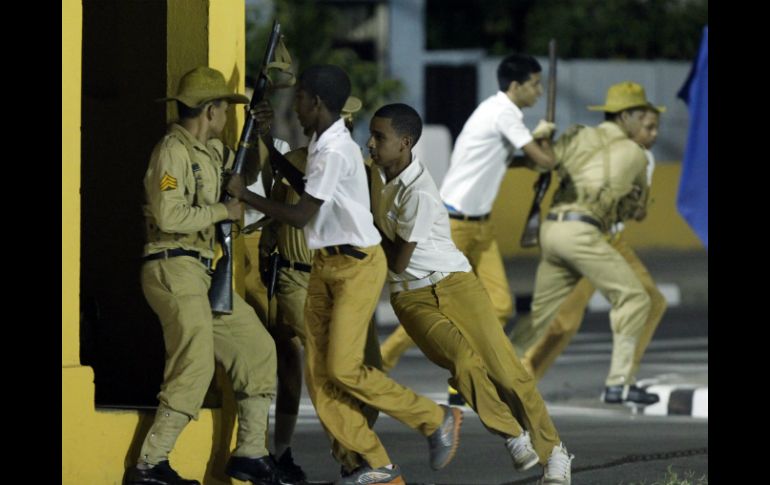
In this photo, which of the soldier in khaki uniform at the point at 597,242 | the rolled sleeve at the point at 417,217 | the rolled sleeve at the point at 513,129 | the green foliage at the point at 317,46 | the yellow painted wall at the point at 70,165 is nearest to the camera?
the yellow painted wall at the point at 70,165

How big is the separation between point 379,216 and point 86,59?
1541 millimetres

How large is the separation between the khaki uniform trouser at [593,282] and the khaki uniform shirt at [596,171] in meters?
0.15

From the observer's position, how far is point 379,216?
26.0 ft

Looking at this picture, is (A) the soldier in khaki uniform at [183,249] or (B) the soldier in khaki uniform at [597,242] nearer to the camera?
(A) the soldier in khaki uniform at [183,249]

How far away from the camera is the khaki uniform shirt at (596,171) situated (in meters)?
11.1

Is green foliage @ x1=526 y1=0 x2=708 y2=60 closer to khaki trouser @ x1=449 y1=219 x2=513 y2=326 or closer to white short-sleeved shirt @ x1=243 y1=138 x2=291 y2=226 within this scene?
khaki trouser @ x1=449 y1=219 x2=513 y2=326

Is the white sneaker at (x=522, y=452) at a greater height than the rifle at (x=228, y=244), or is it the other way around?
the rifle at (x=228, y=244)

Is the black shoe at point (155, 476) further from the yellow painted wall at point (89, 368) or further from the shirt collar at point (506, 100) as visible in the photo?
the shirt collar at point (506, 100)

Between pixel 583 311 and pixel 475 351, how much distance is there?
11.7 feet

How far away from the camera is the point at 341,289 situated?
7570 mm

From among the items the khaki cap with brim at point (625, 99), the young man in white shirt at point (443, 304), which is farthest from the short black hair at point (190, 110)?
the khaki cap with brim at point (625, 99)

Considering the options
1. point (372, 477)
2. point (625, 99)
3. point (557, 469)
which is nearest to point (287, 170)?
point (372, 477)

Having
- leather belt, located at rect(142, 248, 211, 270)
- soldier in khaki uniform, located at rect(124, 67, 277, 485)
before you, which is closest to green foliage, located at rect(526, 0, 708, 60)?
soldier in khaki uniform, located at rect(124, 67, 277, 485)

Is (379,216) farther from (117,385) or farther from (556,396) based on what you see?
(556,396)
